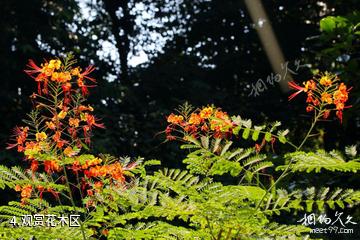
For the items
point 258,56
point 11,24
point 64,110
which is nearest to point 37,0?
point 11,24

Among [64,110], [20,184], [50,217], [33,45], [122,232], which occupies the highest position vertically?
[33,45]

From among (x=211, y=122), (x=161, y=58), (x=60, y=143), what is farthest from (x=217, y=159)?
(x=161, y=58)

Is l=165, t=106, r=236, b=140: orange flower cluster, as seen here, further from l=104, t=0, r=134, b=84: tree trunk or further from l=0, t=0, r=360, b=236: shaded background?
l=104, t=0, r=134, b=84: tree trunk

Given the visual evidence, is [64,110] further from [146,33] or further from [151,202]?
[146,33]

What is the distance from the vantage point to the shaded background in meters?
7.99

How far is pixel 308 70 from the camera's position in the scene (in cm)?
923

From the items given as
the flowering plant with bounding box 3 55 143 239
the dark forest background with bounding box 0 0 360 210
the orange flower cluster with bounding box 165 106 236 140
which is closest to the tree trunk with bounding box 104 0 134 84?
the dark forest background with bounding box 0 0 360 210

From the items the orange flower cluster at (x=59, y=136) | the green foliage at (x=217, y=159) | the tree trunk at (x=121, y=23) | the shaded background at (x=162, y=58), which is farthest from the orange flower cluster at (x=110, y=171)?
the tree trunk at (x=121, y=23)

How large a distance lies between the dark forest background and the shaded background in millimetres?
18

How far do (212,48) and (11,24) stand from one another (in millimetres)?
3793

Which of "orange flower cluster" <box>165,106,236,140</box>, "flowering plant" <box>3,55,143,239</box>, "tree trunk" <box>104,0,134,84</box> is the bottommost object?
"orange flower cluster" <box>165,106,236,140</box>

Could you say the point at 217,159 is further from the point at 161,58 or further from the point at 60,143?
the point at 161,58

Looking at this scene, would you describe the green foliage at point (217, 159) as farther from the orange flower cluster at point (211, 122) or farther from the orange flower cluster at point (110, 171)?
the orange flower cluster at point (110, 171)

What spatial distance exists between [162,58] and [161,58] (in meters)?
0.02
